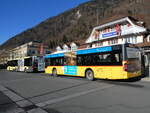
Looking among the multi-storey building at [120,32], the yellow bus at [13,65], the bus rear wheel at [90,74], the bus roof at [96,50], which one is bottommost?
the bus rear wheel at [90,74]

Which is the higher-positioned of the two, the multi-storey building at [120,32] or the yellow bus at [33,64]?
the multi-storey building at [120,32]

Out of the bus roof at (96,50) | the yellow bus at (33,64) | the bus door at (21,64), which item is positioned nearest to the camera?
the bus roof at (96,50)

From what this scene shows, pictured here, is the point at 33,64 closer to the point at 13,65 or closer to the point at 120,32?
the point at 13,65

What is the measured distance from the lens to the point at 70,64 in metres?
14.6

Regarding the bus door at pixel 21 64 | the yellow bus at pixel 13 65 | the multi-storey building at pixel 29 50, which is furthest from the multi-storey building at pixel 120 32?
the multi-storey building at pixel 29 50

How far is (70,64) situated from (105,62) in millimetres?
4354

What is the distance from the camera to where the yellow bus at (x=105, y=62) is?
403 inches

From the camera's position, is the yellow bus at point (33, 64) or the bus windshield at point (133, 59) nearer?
the bus windshield at point (133, 59)

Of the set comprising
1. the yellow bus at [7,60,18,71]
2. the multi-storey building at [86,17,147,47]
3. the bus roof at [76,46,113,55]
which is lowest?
the yellow bus at [7,60,18,71]

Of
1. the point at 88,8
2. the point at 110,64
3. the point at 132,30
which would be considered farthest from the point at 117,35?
the point at 88,8

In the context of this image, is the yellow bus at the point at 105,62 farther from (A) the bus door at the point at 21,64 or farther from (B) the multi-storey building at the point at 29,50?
(B) the multi-storey building at the point at 29,50

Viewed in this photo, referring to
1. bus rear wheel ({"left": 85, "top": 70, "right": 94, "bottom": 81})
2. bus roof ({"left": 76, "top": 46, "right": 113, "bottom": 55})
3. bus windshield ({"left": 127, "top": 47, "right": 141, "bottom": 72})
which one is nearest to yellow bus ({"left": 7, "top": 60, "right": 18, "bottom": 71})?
bus roof ({"left": 76, "top": 46, "right": 113, "bottom": 55})

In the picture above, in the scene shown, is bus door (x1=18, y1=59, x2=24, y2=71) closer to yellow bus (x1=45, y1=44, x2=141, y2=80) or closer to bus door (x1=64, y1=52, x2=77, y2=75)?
yellow bus (x1=45, y1=44, x2=141, y2=80)

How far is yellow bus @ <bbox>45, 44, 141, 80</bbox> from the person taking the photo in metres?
10.2
